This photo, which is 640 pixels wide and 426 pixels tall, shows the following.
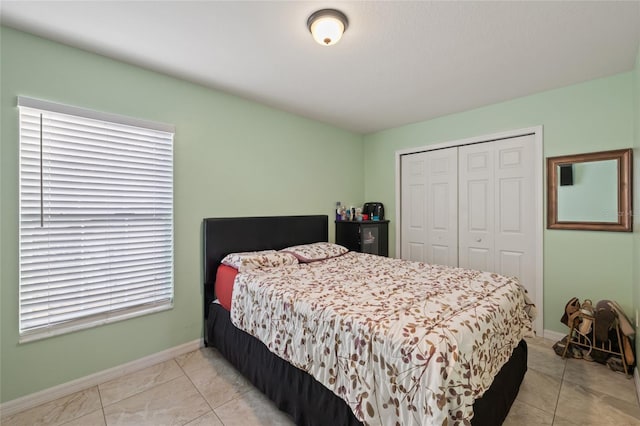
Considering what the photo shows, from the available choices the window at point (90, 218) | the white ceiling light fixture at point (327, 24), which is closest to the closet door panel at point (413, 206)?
the white ceiling light fixture at point (327, 24)

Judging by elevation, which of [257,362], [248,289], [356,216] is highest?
[356,216]

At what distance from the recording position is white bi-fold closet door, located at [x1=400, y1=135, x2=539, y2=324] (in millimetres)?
2977

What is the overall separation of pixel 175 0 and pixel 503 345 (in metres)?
2.63

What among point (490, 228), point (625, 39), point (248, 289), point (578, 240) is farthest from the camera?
point (490, 228)

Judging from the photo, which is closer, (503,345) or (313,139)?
(503,345)

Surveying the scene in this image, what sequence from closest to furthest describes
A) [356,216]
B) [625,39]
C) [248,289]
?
[625,39] < [248,289] < [356,216]

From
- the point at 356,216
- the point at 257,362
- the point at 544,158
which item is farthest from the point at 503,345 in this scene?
the point at 356,216

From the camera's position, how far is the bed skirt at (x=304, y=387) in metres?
1.45

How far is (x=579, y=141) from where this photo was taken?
264 cm

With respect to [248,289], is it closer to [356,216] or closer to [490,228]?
[356,216]

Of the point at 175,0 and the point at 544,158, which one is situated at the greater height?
the point at 175,0

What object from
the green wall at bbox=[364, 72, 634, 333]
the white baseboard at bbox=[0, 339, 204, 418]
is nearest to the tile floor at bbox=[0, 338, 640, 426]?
the white baseboard at bbox=[0, 339, 204, 418]


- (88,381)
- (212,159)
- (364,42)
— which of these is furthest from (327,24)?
(88,381)

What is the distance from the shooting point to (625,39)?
6.40 feet
